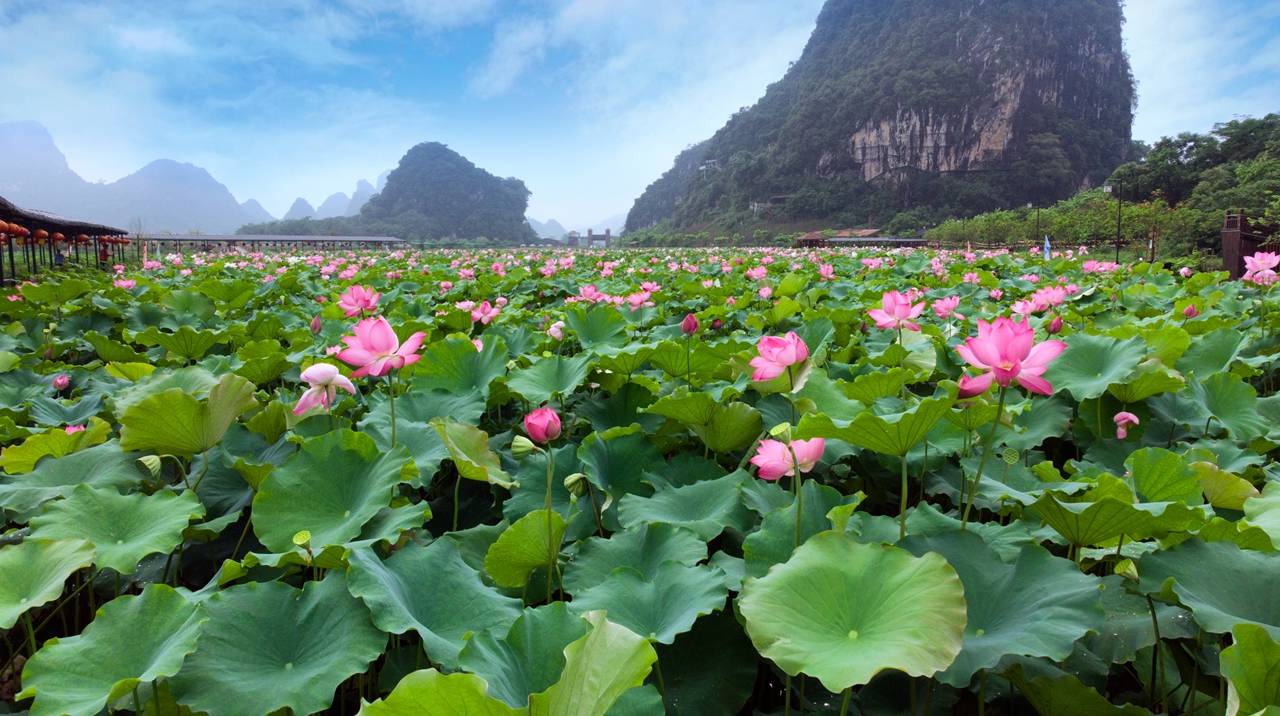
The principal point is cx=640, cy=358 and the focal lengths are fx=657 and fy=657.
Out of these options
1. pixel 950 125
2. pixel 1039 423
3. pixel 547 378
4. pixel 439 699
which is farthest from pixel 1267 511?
pixel 950 125

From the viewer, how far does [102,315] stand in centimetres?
320

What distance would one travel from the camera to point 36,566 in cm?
90

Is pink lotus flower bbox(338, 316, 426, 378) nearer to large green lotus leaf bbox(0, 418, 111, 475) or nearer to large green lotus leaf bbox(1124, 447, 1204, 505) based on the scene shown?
large green lotus leaf bbox(0, 418, 111, 475)

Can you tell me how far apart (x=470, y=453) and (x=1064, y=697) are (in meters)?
0.93

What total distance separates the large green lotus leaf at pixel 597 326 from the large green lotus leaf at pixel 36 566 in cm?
165

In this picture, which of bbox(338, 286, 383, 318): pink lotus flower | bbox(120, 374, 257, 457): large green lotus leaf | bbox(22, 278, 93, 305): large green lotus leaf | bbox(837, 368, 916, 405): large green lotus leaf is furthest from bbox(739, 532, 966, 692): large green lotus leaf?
bbox(22, 278, 93, 305): large green lotus leaf

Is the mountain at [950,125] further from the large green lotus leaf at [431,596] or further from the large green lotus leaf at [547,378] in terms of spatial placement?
the large green lotus leaf at [431,596]

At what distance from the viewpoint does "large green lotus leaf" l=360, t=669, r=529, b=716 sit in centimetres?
52

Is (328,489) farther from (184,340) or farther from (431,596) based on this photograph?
(184,340)

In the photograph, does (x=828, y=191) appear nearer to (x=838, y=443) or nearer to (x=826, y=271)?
(x=826, y=271)

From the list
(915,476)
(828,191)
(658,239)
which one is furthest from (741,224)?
(915,476)

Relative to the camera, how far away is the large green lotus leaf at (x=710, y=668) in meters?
0.85

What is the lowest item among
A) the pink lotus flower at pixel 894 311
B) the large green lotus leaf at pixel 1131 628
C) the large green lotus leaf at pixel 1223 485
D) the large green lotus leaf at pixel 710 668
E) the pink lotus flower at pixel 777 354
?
the large green lotus leaf at pixel 710 668

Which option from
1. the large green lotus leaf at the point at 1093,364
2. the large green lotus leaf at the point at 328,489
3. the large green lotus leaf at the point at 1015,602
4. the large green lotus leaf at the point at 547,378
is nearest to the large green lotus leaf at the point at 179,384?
the large green lotus leaf at the point at 328,489
